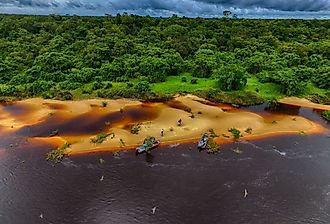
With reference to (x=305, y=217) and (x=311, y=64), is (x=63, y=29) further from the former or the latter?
(x=305, y=217)

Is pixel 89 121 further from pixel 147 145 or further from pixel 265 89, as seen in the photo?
pixel 265 89

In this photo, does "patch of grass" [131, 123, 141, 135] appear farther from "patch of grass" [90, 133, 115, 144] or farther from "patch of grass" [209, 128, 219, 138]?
"patch of grass" [209, 128, 219, 138]

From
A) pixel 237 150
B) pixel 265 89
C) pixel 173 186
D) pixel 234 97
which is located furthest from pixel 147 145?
pixel 265 89

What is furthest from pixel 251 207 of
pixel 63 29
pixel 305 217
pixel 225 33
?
pixel 63 29

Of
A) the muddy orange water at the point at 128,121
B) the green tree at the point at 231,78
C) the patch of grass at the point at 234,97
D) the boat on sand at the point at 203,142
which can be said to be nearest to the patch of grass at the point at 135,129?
the muddy orange water at the point at 128,121

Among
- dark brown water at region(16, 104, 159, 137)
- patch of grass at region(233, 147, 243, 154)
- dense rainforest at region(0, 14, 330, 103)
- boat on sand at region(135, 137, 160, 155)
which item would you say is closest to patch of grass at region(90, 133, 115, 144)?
dark brown water at region(16, 104, 159, 137)

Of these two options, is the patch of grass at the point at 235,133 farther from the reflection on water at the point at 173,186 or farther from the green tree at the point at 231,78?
the green tree at the point at 231,78
